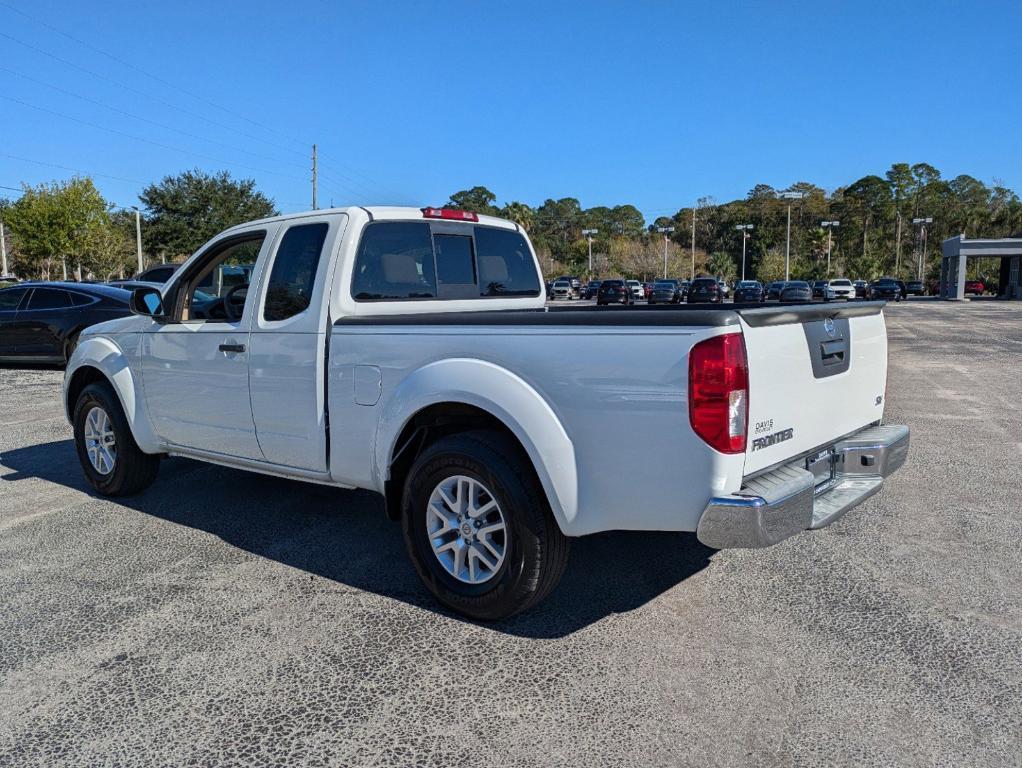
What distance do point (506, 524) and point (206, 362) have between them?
2.44 m

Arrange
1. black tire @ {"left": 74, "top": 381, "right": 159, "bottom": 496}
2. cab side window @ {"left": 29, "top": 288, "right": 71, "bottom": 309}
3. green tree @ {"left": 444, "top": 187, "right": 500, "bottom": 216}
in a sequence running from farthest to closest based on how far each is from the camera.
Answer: green tree @ {"left": 444, "top": 187, "right": 500, "bottom": 216} → cab side window @ {"left": 29, "top": 288, "right": 71, "bottom": 309} → black tire @ {"left": 74, "top": 381, "right": 159, "bottom": 496}

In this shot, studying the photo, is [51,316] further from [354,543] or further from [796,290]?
[796,290]

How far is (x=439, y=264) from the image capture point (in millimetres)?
4926

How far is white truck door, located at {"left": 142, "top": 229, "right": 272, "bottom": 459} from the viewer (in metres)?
4.73

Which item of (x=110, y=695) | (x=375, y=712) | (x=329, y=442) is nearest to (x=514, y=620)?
(x=375, y=712)

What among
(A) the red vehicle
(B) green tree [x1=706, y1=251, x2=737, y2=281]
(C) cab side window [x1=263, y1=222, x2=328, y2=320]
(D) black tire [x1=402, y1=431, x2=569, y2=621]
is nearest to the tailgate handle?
(D) black tire [x1=402, y1=431, x2=569, y2=621]

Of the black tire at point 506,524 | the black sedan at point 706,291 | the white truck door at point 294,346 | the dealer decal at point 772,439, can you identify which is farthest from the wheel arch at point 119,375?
the black sedan at point 706,291

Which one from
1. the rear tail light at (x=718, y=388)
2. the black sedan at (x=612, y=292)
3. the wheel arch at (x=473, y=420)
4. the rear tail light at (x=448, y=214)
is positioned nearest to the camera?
the rear tail light at (x=718, y=388)

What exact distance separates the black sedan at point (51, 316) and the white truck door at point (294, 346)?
1013cm

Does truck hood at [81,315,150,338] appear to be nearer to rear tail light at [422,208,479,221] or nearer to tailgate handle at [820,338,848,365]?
rear tail light at [422,208,479,221]

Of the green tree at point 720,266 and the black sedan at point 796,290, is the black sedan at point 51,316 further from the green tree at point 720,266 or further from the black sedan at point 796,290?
the green tree at point 720,266

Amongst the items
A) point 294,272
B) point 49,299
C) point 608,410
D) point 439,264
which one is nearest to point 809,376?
point 608,410

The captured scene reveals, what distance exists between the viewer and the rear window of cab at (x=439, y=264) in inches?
177

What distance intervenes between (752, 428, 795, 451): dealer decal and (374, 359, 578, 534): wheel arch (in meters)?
0.74
